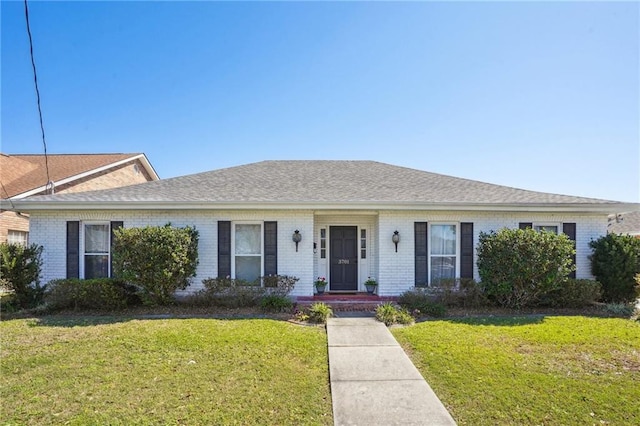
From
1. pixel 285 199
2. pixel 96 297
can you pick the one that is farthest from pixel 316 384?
pixel 96 297

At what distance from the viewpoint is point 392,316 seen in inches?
286

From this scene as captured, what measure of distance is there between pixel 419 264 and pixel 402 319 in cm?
263

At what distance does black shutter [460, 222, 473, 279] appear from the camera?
9.45 m

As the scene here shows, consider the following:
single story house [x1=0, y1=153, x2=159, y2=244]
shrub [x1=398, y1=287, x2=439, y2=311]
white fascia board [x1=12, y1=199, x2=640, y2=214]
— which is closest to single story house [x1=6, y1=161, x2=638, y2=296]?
white fascia board [x1=12, y1=199, x2=640, y2=214]

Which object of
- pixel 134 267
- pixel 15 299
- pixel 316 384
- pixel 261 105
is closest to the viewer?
pixel 316 384

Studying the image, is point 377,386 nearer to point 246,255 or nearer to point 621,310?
point 246,255

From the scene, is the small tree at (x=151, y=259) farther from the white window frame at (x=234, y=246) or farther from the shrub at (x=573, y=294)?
the shrub at (x=573, y=294)

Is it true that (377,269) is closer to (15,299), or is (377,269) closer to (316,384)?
(316,384)

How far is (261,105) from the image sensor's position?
1295 cm

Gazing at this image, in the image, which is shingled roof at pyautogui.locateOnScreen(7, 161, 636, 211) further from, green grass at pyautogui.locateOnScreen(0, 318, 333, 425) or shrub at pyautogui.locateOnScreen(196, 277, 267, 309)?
green grass at pyautogui.locateOnScreen(0, 318, 333, 425)

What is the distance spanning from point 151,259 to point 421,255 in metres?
7.20

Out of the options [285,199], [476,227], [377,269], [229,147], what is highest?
[229,147]

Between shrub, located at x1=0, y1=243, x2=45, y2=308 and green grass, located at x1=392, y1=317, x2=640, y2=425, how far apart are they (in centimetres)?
943

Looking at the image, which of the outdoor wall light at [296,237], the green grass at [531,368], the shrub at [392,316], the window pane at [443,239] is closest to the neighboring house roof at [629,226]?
the window pane at [443,239]
